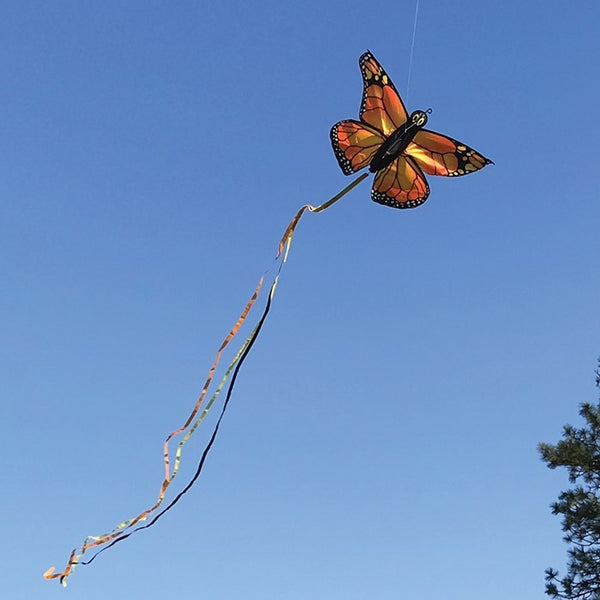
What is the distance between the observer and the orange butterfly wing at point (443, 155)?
10.2ft

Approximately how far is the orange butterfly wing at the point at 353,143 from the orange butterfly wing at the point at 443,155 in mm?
166

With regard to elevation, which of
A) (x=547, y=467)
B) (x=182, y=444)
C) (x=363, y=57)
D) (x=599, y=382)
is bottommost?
(x=182, y=444)

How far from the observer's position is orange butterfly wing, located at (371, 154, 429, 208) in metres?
3.19

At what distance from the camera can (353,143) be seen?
309 centimetres

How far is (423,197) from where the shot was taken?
3254 mm

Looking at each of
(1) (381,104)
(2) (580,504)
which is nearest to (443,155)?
(1) (381,104)

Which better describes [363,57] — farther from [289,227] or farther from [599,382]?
[599,382]

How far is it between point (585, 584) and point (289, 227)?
8153mm

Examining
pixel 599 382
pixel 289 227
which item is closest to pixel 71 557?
pixel 289 227


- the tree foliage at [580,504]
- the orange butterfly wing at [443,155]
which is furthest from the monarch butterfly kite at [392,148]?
the tree foliage at [580,504]

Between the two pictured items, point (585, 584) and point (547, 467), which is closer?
point (585, 584)

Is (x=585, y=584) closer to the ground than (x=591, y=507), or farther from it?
closer to the ground

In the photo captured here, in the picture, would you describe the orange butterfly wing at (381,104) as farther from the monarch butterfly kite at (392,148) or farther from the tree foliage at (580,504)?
the tree foliage at (580,504)

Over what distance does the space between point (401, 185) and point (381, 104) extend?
0.36 meters
